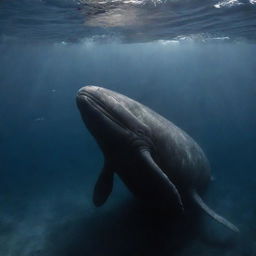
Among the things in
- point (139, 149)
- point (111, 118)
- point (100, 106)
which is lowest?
point (139, 149)

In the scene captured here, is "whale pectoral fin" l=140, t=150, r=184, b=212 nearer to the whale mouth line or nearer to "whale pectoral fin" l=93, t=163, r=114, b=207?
the whale mouth line

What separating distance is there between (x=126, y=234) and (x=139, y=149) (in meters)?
4.15

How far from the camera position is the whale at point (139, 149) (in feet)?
27.8

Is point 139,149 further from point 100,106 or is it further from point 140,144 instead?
point 100,106

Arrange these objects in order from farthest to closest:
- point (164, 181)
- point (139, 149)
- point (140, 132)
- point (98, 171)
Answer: point (98, 171), point (140, 132), point (139, 149), point (164, 181)

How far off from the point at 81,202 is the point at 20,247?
A: 3867 mm

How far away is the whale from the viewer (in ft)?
27.8

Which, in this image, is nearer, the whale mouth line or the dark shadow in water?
the whale mouth line

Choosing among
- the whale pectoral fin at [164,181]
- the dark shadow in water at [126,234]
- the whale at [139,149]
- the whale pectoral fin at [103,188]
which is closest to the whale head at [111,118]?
the whale at [139,149]

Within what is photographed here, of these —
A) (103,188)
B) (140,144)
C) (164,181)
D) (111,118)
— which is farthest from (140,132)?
(103,188)

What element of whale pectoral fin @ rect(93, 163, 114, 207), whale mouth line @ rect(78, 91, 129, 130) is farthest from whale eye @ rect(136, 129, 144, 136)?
whale pectoral fin @ rect(93, 163, 114, 207)

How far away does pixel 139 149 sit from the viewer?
28.9ft

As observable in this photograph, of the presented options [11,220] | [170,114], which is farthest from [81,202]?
[170,114]

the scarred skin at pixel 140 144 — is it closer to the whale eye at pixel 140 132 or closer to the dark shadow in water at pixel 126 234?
the whale eye at pixel 140 132
